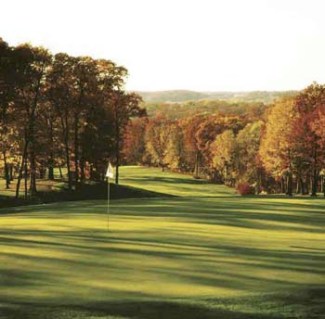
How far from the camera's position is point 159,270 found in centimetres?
1480

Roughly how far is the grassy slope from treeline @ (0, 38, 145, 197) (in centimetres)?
2991

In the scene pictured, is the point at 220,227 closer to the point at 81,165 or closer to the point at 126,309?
the point at 126,309

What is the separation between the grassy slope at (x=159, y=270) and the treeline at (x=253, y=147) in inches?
Result: 1668

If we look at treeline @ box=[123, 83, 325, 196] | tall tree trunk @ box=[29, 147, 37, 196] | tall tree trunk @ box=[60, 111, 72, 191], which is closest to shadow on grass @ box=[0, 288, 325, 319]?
tall tree trunk @ box=[29, 147, 37, 196]

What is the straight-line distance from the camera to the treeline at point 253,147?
68938mm

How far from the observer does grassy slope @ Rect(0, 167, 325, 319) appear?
1134cm

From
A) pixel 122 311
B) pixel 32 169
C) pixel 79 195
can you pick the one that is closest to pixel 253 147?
pixel 79 195

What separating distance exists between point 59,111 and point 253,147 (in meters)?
51.6

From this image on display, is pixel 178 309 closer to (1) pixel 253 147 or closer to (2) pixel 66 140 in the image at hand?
(2) pixel 66 140

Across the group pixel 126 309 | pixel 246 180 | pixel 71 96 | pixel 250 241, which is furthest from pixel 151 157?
pixel 126 309

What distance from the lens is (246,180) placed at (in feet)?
338

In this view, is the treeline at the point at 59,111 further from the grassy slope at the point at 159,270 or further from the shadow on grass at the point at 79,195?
the grassy slope at the point at 159,270

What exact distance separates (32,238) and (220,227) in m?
8.84

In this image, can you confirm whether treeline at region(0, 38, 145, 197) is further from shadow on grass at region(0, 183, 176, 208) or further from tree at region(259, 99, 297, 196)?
tree at region(259, 99, 297, 196)
